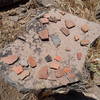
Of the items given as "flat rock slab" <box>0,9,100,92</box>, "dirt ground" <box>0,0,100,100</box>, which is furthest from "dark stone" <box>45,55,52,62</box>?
"dirt ground" <box>0,0,100,100</box>

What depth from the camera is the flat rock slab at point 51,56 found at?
1.87m

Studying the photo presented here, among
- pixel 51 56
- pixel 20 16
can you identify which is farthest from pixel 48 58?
pixel 20 16

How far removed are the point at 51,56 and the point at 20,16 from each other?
0.97m

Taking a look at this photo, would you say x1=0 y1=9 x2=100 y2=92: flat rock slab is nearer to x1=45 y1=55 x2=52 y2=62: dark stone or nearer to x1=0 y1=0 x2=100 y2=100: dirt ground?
x1=45 y1=55 x2=52 y2=62: dark stone

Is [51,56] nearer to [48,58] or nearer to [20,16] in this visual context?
[48,58]

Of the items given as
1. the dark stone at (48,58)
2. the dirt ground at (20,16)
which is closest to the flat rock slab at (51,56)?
the dark stone at (48,58)

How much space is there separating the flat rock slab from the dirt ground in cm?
49

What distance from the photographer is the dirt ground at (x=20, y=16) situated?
7.73 feet

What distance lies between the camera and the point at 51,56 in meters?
1.98

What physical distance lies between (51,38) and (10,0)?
37.7 inches

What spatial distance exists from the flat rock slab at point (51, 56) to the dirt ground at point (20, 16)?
493 mm

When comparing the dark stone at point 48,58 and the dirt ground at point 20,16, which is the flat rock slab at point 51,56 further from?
the dirt ground at point 20,16

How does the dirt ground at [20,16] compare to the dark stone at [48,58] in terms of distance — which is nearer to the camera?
the dark stone at [48,58]

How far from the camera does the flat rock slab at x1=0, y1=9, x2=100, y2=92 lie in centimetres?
187
